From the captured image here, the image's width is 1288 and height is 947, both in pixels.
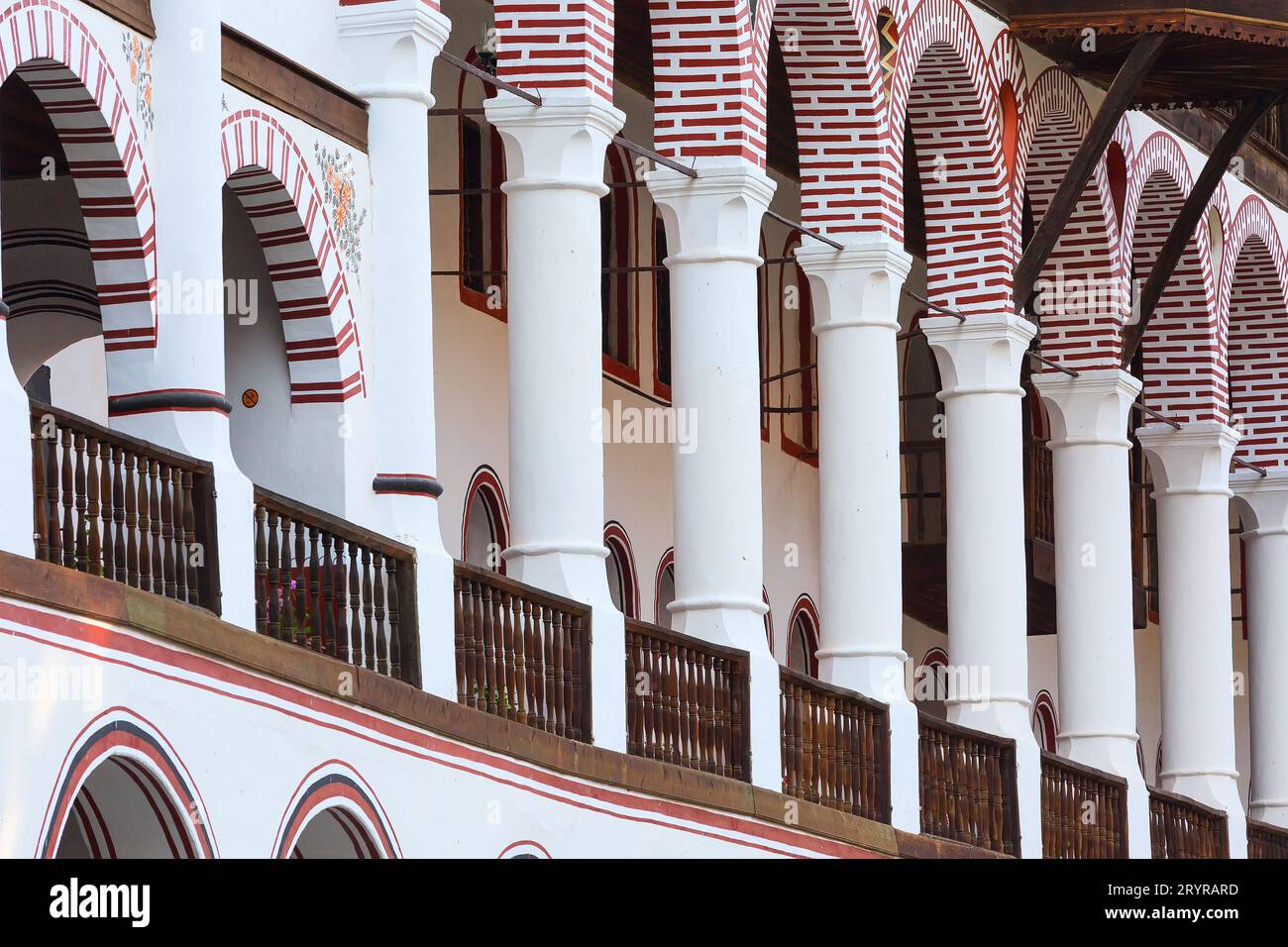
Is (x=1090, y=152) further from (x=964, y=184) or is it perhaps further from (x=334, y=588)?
(x=334, y=588)

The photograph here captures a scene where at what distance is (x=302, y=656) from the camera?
11.3 meters

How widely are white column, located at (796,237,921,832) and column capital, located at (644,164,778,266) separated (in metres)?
1.29

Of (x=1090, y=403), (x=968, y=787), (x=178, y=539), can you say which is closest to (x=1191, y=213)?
(x=1090, y=403)

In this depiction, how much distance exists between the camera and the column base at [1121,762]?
18.8 m

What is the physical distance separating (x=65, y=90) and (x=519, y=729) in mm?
3365

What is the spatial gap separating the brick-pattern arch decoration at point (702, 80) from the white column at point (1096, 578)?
186 inches

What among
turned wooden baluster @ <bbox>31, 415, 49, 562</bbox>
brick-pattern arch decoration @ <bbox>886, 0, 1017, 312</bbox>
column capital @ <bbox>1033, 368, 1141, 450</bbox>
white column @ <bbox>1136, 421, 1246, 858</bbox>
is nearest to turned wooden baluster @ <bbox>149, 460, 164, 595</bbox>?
turned wooden baluster @ <bbox>31, 415, 49, 562</bbox>

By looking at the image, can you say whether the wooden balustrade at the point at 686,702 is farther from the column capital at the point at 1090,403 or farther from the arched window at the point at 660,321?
the arched window at the point at 660,321

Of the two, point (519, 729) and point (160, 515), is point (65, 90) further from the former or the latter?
point (519, 729)

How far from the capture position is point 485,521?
58.3 feet

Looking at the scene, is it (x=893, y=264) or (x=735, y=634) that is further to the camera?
(x=893, y=264)

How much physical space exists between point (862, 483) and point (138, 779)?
20.9ft
